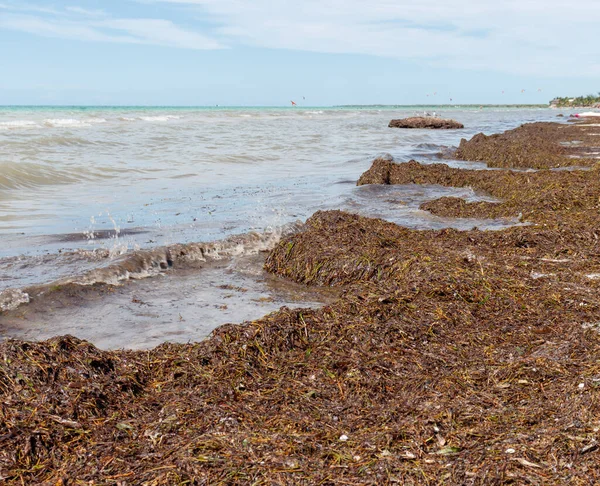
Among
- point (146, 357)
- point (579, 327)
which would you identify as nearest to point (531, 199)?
point (579, 327)

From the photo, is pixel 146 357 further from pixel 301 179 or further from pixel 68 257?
pixel 301 179

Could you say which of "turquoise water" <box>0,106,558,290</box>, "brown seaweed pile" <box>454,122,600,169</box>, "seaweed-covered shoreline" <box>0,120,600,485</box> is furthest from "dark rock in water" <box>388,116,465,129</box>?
"seaweed-covered shoreline" <box>0,120,600,485</box>

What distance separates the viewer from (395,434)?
2.89 metres

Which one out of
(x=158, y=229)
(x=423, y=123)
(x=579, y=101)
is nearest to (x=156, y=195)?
(x=158, y=229)

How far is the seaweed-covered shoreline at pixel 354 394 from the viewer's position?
270 cm

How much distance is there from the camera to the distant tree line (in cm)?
9859

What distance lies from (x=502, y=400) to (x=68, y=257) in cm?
570

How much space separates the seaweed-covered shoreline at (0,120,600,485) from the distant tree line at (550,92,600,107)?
98.4 m

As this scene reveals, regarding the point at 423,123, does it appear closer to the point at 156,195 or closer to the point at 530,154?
the point at 530,154

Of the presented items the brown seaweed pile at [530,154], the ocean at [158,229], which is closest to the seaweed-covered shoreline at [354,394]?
the ocean at [158,229]

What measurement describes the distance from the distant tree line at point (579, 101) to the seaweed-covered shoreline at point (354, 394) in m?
98.4

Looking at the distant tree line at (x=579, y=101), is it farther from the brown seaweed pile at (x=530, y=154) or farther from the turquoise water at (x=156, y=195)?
the turquoise water at (x=156, y=195)

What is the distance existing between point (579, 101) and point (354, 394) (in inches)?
4667

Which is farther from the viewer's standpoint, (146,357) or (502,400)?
(146,357)
